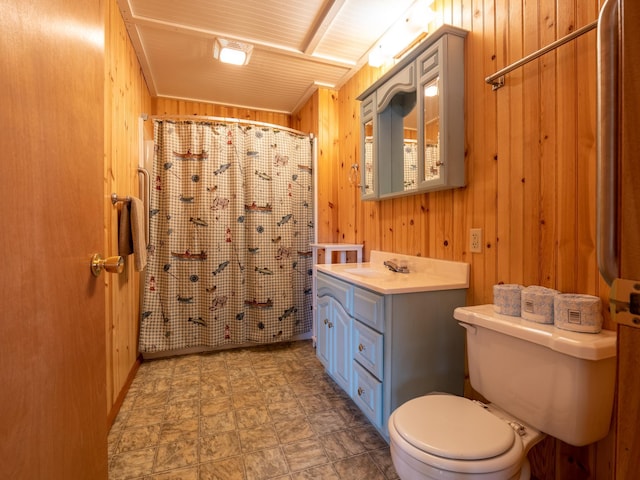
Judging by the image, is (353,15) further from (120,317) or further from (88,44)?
(120,317)

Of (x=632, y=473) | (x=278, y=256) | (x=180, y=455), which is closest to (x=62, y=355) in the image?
(x=632, y=473)

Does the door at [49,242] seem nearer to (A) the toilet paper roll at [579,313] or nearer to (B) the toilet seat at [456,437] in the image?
(B) the toilet seat at [456,437]

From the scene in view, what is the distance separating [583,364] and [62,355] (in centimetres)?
132

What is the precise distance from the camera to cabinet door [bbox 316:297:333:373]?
2021mm

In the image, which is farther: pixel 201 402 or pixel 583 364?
pixel 201 402

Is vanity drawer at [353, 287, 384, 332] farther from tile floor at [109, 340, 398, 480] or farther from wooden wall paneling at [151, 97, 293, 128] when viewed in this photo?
wooden wall paneling at [151, 97, 293, 128]

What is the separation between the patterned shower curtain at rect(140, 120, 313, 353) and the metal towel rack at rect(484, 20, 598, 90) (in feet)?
6.07

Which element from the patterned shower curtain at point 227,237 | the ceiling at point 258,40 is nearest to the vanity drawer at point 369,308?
the patterned shower curtain at point 227,237

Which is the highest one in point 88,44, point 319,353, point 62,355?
point 88,44

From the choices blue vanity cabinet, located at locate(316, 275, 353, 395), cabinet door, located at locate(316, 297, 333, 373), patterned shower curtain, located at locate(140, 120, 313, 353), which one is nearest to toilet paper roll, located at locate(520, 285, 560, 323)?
blue vanity cabinet, located at locate(316, 275, 353, 395)

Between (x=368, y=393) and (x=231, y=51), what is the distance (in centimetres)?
243

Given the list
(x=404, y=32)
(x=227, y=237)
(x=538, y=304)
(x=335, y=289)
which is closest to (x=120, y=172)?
(x=227, y=237)

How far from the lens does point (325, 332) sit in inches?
82.3

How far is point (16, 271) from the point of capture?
0.51 m
